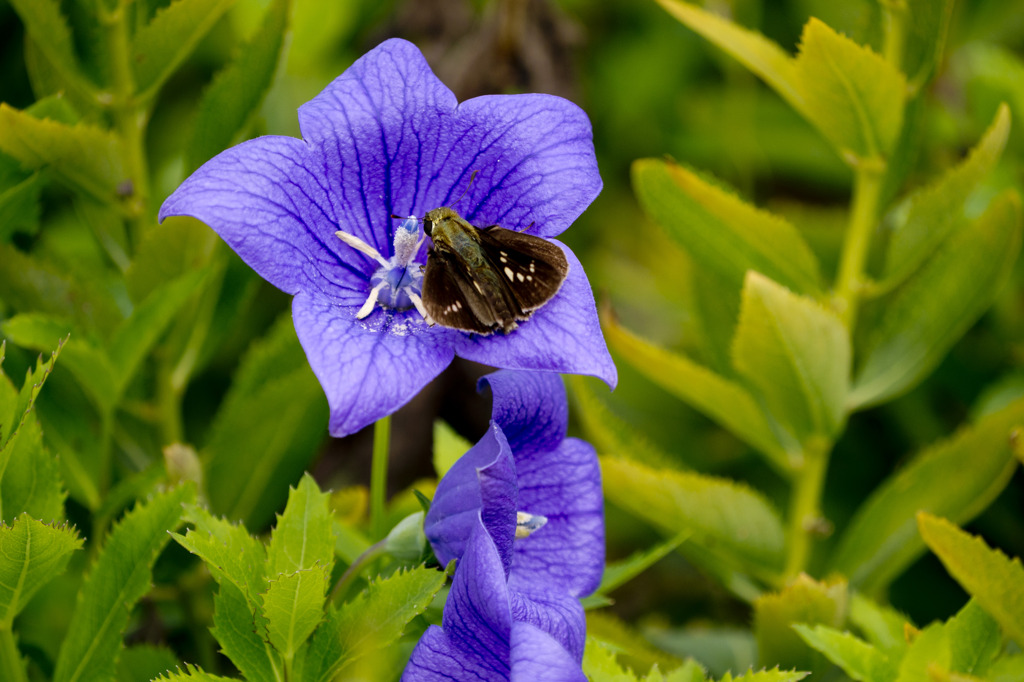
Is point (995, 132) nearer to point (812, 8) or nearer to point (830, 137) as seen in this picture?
point (830, 137)

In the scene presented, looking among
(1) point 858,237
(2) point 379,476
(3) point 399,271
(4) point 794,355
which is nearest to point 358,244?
(3) point 399,271

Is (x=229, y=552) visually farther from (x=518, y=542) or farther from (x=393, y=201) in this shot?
(x=393, y=201)

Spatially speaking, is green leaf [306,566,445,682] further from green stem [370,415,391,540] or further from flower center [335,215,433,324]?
flower center [335,215,433,324]

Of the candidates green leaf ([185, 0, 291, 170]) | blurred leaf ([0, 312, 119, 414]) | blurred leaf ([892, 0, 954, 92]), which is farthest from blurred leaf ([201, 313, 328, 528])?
blurred leaf ([892, 0, 954, 92])

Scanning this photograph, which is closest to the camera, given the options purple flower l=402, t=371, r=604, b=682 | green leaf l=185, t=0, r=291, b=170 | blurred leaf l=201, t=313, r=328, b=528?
purple flower l=402, t=371, r=604, b=682

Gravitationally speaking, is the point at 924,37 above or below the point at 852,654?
above

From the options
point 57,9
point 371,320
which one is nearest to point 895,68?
point 371,320
